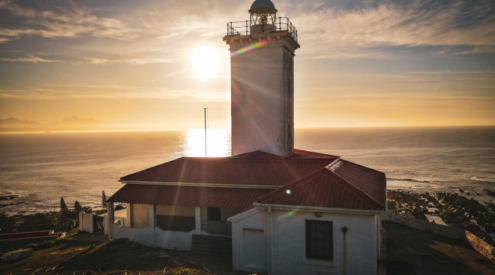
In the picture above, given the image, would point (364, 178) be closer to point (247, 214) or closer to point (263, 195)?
point (263, 195)

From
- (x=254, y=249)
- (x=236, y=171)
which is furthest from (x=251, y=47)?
(x=254, y=249)

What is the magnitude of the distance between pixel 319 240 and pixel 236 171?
665 cm

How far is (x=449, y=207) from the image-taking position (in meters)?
42.4

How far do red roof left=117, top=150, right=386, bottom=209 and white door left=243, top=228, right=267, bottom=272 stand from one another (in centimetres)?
157

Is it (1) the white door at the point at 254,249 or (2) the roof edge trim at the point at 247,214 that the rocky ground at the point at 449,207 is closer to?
(1) the white door at the point at 254,249

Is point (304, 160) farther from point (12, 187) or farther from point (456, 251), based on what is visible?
point (12, 187)

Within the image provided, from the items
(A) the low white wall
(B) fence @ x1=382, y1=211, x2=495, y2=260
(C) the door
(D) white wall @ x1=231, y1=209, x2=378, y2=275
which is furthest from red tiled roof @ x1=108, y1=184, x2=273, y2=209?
(B) fence @ x1=382, y1=211, x2=495, y2=260

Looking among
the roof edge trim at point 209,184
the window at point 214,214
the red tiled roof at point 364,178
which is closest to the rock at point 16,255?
the roof edge trim at point 209,184

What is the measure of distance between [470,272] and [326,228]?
6.73m

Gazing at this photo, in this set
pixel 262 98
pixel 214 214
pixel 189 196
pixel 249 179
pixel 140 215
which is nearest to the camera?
pixel 189 196

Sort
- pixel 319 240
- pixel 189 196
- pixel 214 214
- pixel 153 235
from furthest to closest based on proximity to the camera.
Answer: pixel 214 214
pixel 153 235
pixel 189 196
pixel 319 240

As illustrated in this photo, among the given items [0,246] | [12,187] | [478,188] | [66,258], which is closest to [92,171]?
[12,187]

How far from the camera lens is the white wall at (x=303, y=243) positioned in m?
12.4

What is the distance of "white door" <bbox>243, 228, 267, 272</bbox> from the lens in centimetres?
1383
